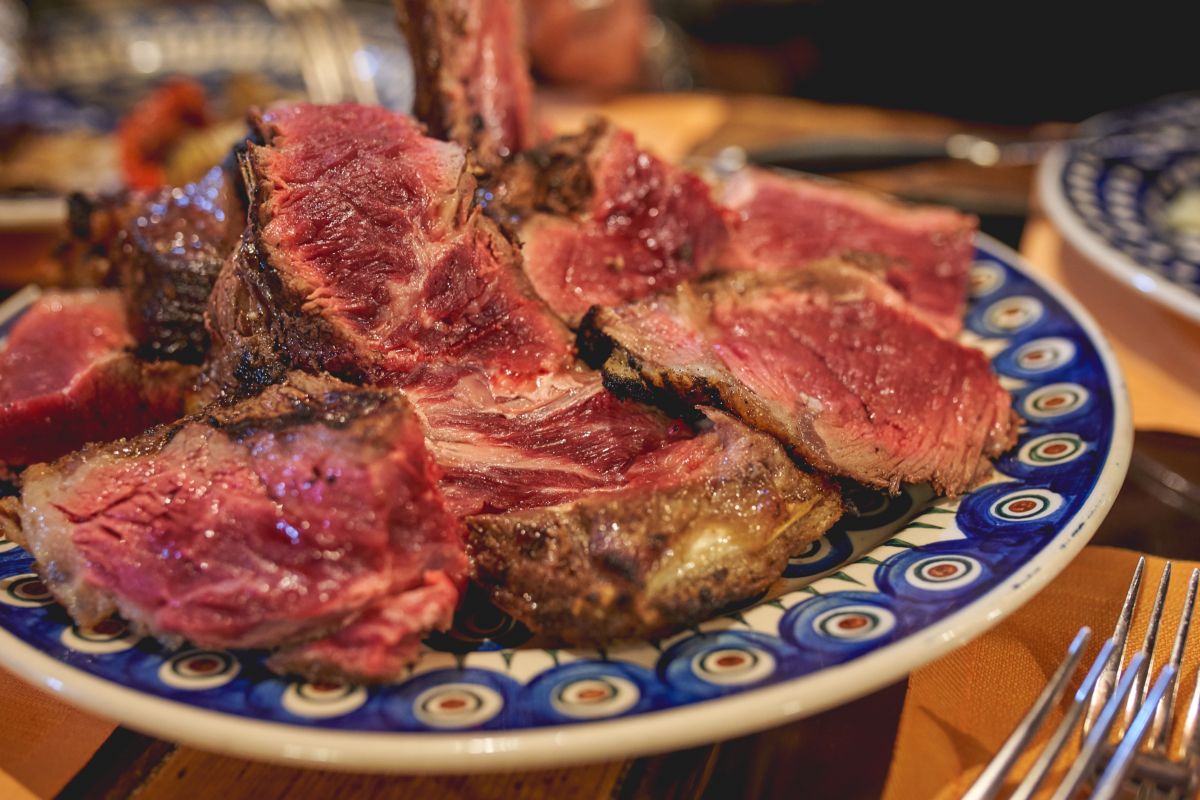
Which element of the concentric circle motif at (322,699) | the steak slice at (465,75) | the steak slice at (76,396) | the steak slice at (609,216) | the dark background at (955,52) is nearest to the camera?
the concentric circle motif at (322,699)

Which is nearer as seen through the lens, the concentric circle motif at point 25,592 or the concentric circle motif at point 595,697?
the concentric circle motif at point 595,697

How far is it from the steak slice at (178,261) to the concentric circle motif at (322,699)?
1.19m

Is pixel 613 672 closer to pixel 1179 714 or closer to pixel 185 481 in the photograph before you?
pixel 185 481

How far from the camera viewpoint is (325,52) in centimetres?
566

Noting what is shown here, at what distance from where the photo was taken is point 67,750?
1.74 meters

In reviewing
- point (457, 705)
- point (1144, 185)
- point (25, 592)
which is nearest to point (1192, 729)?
point (457, 705)

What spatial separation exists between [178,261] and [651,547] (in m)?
1.60

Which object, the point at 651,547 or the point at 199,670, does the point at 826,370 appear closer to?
the point at 651,547

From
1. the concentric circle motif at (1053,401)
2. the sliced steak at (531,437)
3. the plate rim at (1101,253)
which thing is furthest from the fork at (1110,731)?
the plate rim at (1101,253)

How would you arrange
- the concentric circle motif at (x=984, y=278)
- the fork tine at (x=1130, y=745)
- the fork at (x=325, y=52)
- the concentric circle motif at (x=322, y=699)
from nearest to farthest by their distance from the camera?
the fork tine at (x=1130, y=745) → the concentric circle motif at (x=322, y=699) → the concentric circle motif at (x=984, y=278) → the fork at (x=325, y=52)

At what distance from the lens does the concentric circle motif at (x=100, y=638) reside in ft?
5.55

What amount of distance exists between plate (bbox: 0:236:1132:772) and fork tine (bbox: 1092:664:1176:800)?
25 cm

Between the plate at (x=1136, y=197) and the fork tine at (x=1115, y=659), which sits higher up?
the plate at (x=1136, y=197)

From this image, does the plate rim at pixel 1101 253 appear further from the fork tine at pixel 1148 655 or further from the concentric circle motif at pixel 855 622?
the concentric circle motif at pixel 855 622
